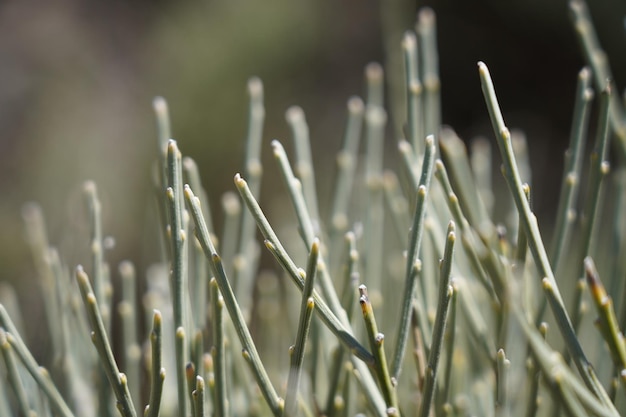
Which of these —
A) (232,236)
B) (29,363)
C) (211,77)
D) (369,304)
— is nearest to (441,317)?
(369,304)

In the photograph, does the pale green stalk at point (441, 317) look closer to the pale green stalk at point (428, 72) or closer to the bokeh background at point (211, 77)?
the pale green stalk at point (428, 72)

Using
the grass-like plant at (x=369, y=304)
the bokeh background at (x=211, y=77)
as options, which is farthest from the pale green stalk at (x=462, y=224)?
the bokeh background at (x=211, y=77)

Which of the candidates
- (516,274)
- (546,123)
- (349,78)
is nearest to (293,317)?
(516,274)

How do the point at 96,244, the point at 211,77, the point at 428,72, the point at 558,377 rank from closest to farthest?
1. the point at 558,377
2. the point at 96,244
3. the point at 428,72
4. the point at 211,77

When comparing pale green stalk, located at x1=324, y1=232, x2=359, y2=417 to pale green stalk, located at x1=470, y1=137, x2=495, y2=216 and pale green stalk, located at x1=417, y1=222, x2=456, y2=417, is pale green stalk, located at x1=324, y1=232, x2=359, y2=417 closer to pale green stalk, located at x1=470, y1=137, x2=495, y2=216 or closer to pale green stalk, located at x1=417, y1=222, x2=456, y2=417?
pale green stalk, located at x1=417, y1=222, x2=456, y2=417

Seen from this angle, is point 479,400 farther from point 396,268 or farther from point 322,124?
point 322,124

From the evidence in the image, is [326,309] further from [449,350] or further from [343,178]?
[343,178]
